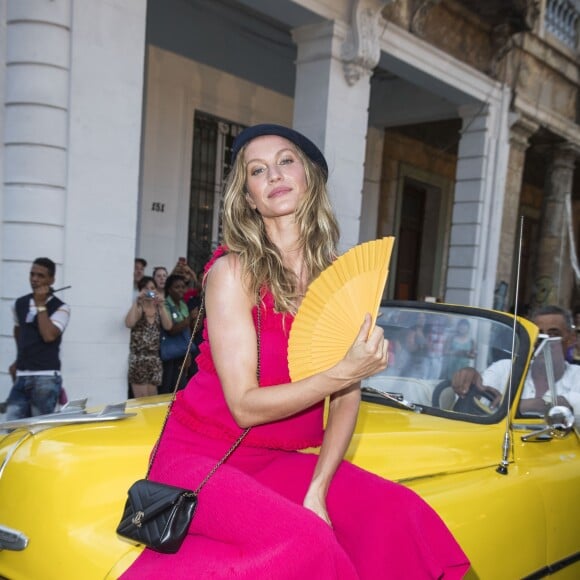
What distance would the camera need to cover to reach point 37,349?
4496 millimetres

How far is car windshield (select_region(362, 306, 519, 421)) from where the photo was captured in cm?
281

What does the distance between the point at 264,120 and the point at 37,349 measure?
7.12 m

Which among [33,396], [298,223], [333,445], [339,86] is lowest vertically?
[33,396]

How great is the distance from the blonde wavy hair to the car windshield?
1189mm

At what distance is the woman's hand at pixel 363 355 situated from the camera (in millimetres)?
1454

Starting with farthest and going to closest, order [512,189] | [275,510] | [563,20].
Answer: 1. [563,20]
2. [512,189]
3. [275,510]

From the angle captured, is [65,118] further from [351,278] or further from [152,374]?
[351,278]

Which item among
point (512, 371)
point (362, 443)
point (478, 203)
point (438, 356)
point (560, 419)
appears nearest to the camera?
point (362, 443)

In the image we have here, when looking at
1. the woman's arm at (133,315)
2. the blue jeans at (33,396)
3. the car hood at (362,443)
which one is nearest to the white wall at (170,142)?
the woman's arm at (133,315)

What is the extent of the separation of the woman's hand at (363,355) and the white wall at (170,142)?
7625 mm

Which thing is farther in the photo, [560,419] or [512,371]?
[512,371]

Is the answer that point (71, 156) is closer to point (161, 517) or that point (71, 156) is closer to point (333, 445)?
point (333, 445)

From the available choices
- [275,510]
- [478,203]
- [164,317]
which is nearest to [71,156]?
[164,317]

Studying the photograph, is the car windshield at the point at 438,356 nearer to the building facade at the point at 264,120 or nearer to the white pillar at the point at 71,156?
the building facade at the point at 264,120
